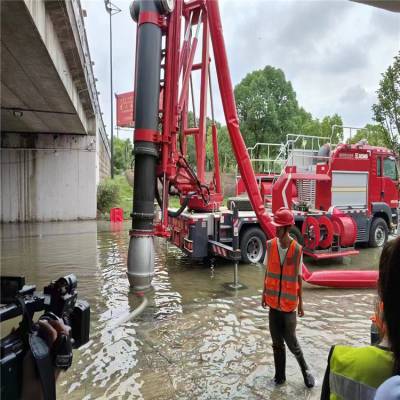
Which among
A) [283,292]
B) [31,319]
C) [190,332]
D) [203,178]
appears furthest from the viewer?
[203,178]

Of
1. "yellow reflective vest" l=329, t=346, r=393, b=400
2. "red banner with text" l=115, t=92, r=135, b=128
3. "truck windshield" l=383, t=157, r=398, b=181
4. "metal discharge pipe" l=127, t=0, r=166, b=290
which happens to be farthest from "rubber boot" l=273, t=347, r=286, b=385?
"red banner with text" l=115, t=92, r=135, b=128

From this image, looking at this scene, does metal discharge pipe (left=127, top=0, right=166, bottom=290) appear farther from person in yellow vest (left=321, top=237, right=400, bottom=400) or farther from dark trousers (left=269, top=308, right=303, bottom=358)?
person in yellow vest (left=321, top=237, right=400, bottom=400)

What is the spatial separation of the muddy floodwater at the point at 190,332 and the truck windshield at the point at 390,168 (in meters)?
2.74

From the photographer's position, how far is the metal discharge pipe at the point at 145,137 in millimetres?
5945

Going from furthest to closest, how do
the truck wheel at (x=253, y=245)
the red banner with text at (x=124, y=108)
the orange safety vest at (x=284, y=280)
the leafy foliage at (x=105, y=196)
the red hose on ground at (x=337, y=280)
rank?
1. the red banner with text at (x=124, y=108)
2. the leafy foliage at (x=105, y=196)
3. the truck wheel at (x=253, y=245)
4. the red hose on ground at (x=337, y=280)
5. the orange safety vest at (x=284, y=280)

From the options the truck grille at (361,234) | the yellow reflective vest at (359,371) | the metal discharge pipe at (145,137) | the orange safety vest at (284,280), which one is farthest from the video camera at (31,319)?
the truck grille at (361,234)

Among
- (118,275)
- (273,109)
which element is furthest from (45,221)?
(273,109)

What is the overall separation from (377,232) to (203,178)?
532 cm

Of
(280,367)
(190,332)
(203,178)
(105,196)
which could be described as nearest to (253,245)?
(203,178)

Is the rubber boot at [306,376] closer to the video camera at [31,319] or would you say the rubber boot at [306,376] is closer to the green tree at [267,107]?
the video camera at [31,319]

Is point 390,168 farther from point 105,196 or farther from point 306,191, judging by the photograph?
point 105,196

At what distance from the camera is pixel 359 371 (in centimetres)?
114

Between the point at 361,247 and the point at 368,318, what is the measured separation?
5820 mm

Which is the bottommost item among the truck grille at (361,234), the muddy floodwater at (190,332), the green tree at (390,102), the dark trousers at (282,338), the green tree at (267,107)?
the muddy floodwater at (190,332)
